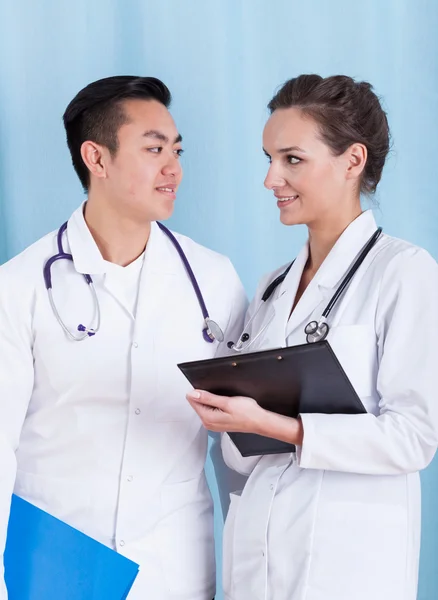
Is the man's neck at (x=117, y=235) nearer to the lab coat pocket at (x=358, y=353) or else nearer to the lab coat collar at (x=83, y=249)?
the lab coat collar at (x=83, y=249)

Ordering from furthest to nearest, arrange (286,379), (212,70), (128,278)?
(212,70) → (128,278) → (286,379)

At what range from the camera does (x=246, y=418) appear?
4.96ft

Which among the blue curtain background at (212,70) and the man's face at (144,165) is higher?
the blue curtain background at (212,70)

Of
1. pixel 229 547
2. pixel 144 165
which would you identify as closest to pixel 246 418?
pixel 229 547

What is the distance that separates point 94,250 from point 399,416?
2.61ft

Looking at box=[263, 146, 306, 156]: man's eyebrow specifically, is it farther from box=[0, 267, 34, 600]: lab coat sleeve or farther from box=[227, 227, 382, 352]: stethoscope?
box=[0, 267, 34, 600]: lab coat sleeve

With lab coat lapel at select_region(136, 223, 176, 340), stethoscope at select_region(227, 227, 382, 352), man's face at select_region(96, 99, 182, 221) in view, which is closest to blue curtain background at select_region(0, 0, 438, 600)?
man's face at select_region(96, 99, 182, 221)

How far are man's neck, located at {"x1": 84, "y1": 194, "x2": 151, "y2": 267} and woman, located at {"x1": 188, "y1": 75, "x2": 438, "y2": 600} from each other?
1.23 ft

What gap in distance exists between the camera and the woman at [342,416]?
1.50 m

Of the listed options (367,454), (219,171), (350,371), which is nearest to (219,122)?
(219,171)

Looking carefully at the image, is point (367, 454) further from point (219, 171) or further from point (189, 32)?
point (189, 32)

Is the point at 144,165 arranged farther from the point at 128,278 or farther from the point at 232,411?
the point at 232,411

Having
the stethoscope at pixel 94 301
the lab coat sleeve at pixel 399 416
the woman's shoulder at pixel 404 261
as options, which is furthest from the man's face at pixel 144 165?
the lab coat sleeve at pixel 399 416

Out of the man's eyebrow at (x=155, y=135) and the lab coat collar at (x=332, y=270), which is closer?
the lab coat collar at (x=332, y=270)
